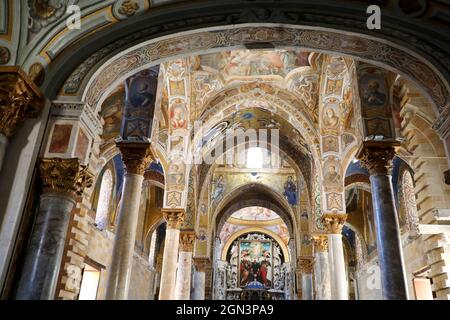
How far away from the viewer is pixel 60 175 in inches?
209

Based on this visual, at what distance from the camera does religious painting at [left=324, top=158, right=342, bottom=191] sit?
12625 millimetres

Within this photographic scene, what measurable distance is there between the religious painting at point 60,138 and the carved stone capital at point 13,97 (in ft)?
1.54

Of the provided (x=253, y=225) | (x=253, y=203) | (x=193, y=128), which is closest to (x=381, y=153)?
(x=193, y=128)

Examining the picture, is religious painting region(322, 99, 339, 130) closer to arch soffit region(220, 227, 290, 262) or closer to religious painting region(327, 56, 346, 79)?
religious painting region(327, 56, 346, 79)

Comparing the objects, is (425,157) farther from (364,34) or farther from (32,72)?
(32,72)

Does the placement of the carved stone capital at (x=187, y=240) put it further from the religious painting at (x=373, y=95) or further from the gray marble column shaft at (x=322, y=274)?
the religious painting at (x=373, y=95)

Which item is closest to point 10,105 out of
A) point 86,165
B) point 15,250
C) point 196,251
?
point 86,165

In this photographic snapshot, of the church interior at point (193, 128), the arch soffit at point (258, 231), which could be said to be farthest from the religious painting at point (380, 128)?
the arch soffit at point (258, 231)

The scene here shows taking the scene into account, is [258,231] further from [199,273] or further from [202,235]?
[199,273]

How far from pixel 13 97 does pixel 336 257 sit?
9433 mm

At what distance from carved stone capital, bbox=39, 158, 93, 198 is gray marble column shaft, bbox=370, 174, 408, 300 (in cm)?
509

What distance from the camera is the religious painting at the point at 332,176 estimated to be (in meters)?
12.6

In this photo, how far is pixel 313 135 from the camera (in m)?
13.5

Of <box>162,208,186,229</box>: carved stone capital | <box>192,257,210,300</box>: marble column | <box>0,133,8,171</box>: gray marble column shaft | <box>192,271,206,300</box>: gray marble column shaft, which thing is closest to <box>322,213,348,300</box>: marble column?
<box>162,208,186,229</box>: carved stone capital
